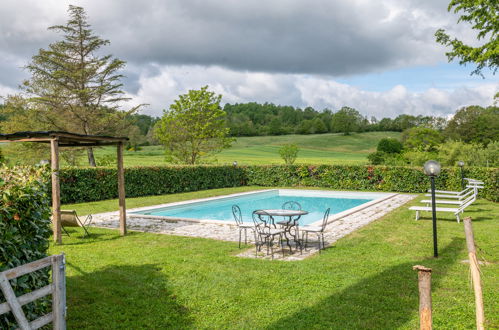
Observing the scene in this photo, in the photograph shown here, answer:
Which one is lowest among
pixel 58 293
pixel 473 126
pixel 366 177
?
pixel 366 177

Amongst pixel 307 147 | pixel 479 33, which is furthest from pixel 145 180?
pixel 307 147

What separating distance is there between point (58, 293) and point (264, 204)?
588 inches

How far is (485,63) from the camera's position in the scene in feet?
56.7

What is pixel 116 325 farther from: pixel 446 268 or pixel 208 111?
pixel 208 111

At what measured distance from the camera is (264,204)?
18.0 m

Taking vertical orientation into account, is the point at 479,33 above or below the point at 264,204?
above

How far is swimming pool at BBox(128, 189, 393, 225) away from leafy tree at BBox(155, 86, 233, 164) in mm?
9142

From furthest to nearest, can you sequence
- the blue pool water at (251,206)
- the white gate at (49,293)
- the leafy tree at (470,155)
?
the leafy tree at (470,155), the blue pool water at (251,206), the white gate at (49,293)

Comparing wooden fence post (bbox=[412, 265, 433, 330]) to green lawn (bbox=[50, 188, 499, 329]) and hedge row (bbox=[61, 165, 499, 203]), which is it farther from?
hedge row (bbox=[61, 165, 499, 203])

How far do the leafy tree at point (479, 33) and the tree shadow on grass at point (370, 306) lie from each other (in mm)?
14130

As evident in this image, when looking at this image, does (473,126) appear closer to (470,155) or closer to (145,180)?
(470,155)

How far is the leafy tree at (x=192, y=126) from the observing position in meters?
28.0

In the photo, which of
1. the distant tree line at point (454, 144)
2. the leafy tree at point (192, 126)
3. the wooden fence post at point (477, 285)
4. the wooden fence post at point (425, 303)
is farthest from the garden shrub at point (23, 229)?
the distant tree line at point (454, 144)

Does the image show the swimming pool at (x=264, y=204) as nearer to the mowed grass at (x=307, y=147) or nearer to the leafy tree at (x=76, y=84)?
the leafy tree at (x=76, y=84)
